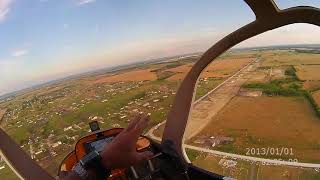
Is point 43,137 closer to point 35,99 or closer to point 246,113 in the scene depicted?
point 35,99

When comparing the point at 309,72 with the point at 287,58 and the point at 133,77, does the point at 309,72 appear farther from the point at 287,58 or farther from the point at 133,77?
the point at 133,77

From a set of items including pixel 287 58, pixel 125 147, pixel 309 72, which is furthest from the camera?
pixel 287 58

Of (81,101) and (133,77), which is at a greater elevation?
(133,77)

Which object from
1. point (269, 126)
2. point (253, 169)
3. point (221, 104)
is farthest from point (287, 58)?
point (253, 169)

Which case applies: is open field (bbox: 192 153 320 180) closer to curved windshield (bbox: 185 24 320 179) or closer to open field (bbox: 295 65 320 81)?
curved windshield (bbox: 185 24 320 179)

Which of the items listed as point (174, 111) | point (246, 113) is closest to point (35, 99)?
point (246, 113)

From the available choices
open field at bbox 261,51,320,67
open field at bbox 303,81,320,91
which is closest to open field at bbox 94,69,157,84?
open field at bbox 303,81,320,91
